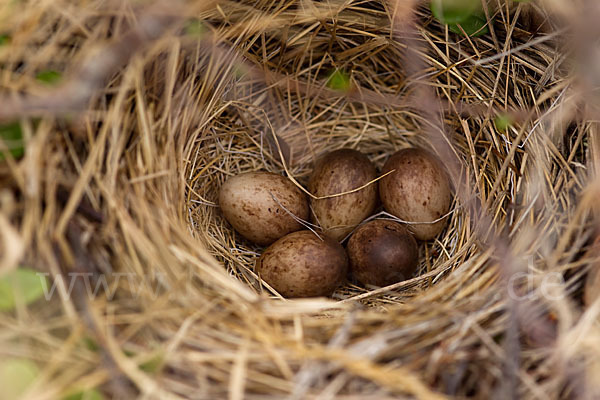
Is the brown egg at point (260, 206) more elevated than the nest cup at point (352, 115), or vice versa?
the nest cup at point (352, 115)

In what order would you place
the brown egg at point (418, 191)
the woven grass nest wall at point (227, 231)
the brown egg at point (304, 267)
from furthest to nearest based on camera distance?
the brown egg at point (418, 191) → the brown egg at point (304, 267) → the woven grass nest wall at point (227, 231)

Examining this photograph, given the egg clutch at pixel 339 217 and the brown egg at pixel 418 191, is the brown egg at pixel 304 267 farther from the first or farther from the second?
the brown egg at pixel 418 191

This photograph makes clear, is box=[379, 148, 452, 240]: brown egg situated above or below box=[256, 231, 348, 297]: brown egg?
above

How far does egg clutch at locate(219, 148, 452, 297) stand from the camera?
1478 mm

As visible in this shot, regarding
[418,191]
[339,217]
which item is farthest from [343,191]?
[418,191]

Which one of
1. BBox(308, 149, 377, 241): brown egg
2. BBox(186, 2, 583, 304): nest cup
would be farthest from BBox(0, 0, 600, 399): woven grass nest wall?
BBox(308, 149, 377, 241): brown egg

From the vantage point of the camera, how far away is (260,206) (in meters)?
1.59

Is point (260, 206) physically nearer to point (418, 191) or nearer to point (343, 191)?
point (343, 191)

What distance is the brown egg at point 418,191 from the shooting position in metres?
1.58

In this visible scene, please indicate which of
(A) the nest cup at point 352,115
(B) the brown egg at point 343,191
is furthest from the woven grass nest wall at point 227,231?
(B) the brown egg at point 343,191

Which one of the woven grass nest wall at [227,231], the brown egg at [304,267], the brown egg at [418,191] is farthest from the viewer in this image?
the brown egg at [418,191]

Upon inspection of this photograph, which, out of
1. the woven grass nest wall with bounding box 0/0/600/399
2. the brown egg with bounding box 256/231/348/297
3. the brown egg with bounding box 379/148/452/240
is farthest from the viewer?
the brown egg with bounding box 379/148/452/240

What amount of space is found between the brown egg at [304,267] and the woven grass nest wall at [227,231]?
0.08 m

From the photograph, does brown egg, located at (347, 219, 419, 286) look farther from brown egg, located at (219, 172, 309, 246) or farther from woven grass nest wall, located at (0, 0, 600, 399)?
brown egg, located at (219, 172, 309, 246)
